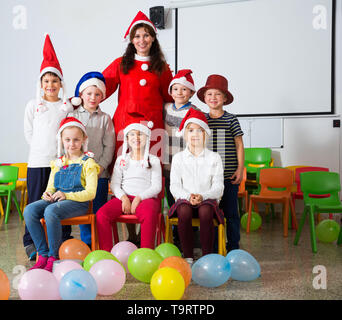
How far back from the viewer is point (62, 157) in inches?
91.7

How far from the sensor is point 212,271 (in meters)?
1.74

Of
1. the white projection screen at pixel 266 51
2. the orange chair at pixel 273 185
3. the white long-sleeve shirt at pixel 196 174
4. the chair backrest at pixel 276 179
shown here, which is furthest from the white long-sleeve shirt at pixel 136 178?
the white projection screen at pixel 266 51

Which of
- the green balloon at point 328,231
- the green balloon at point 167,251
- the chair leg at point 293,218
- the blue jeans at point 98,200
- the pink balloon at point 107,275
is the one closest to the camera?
the pink balloon at point 107,275

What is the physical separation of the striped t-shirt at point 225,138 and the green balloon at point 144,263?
85cm

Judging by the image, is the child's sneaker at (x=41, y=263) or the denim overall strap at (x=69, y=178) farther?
the denim overall strap at (x=69, y=178)

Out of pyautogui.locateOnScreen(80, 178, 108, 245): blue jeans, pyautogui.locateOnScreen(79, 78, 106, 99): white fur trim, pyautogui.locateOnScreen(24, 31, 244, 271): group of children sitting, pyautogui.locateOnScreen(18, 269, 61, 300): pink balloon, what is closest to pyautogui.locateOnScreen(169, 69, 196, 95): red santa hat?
pyautogui.locateOnScreen(24, 31, 244, 271): group of children sitting

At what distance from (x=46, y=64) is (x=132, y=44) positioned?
2.07ft

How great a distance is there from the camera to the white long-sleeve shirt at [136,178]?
7.69 feet

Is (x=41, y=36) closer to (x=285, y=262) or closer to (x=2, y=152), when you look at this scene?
(x=2, y=152)

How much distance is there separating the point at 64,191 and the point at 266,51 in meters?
3.04

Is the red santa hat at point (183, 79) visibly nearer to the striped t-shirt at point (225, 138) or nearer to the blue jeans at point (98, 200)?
the striped t-shirt at point (225, 138)

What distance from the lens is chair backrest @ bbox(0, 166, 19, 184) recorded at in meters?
3.89

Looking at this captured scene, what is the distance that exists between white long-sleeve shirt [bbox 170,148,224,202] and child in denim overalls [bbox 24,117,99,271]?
0.52 meters

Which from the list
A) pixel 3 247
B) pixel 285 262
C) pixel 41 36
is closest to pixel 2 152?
pixel 41 36
